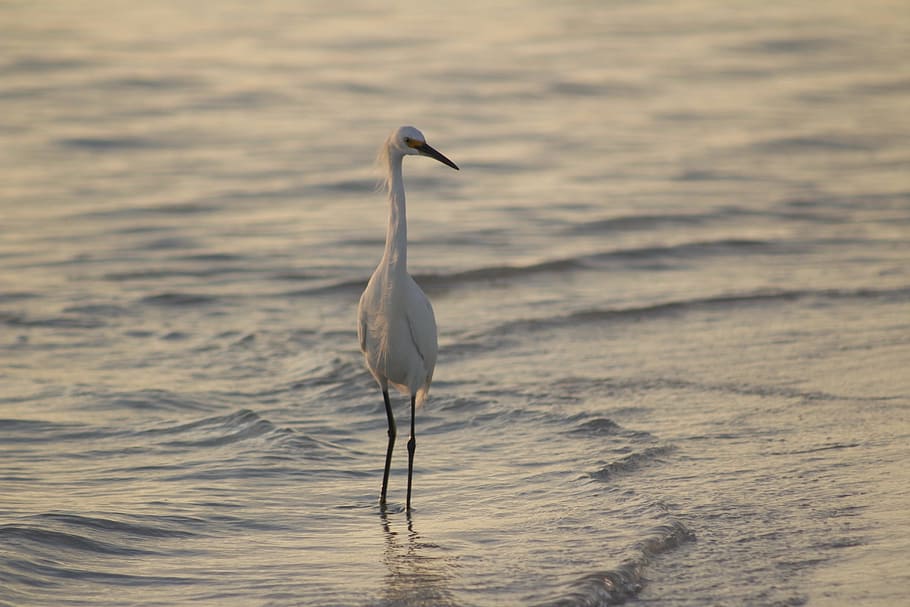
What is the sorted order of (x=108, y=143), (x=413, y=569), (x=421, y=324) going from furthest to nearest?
(x=108, y=143) → (x=421, y=324) → (x=413, y=569)

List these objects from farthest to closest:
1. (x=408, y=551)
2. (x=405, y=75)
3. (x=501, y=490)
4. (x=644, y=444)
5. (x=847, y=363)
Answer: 1. (x=405, y=75)
2. (x=847, y=363)
3. (x=644, y=444)
4. (x=501, y=490)
5. (x=408, y=551)

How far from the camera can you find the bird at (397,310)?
20.1 ft

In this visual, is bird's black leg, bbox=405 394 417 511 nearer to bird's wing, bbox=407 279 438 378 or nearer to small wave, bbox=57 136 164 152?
bird's wing, bbox=407 279 438 378

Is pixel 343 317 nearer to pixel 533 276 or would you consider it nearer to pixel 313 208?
pixel 533 276

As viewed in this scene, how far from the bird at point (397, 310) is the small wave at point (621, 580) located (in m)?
1.32

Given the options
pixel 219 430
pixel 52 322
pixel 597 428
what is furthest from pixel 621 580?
pixel 52 322

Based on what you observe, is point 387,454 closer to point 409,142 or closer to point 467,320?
point 409,142

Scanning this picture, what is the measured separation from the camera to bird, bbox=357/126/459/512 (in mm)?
6121

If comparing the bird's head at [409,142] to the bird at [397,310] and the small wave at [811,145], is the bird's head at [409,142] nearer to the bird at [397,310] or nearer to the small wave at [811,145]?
the bird at [397,310]

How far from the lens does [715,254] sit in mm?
11867

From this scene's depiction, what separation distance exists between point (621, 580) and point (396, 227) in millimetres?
1931

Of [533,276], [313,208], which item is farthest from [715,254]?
[313,208]

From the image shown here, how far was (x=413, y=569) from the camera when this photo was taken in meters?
5.43

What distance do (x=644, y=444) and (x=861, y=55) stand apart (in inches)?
631
